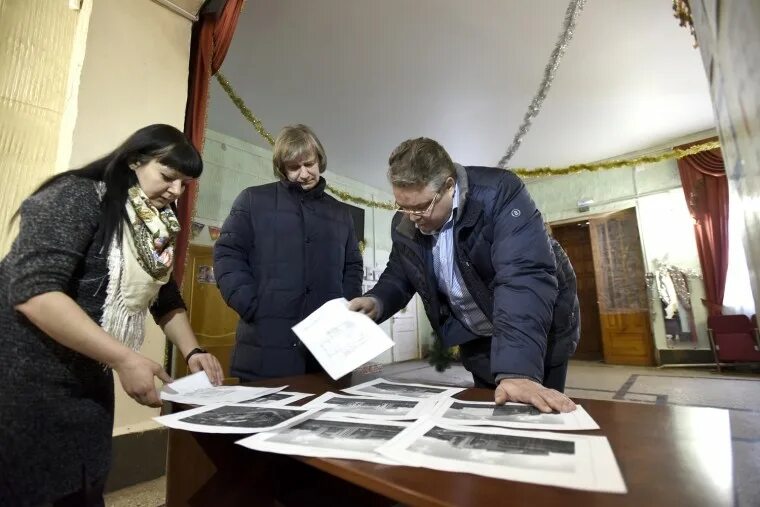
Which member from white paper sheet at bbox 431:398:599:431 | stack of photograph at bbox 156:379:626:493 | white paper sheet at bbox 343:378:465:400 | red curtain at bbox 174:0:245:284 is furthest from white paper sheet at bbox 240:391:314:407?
red curtain at bbox 174:0:245:284

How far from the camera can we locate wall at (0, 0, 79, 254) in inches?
61.6

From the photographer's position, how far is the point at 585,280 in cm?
660

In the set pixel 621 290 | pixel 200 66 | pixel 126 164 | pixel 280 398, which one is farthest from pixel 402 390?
pixel 621 290

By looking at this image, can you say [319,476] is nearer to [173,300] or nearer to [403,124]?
[173,300]

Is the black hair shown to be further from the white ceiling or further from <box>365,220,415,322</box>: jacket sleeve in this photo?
the white ceiling

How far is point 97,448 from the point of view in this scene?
827mm

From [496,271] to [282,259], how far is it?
0.76 metres

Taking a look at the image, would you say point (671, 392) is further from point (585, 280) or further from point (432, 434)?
point (432, 434)

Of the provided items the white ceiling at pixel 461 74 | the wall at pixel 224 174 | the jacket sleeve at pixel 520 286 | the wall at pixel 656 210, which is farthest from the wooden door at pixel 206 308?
the wall at pixel 656 210

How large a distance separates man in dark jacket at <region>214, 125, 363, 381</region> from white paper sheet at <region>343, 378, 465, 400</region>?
0.39 meters

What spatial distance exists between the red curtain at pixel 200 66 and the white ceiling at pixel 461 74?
2.77ft

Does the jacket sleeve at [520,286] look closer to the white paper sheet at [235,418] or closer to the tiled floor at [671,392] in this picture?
the tiled floor at [671,392]

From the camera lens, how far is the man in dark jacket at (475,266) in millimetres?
891

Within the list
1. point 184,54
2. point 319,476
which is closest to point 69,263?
point 319,476
